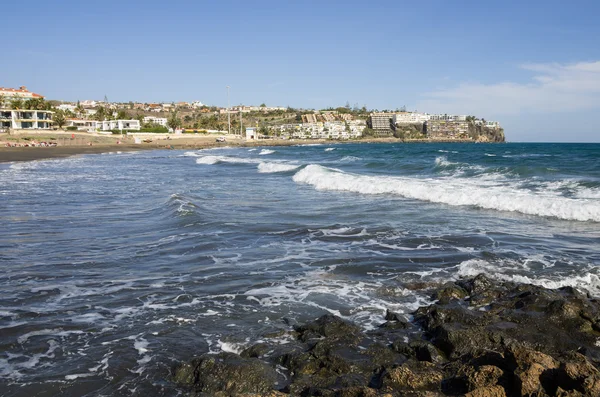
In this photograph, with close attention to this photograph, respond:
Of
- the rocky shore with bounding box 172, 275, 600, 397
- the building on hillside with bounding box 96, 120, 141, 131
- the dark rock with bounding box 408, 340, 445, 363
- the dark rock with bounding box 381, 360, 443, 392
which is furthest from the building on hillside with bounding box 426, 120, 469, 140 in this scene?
the dark rock with bounding box 381, 360, 443, 392

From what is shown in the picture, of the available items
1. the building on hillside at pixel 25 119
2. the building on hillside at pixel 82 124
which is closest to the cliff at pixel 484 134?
the building on hillside at pixel 82 124

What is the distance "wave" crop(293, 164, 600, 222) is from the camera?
45.7 ft

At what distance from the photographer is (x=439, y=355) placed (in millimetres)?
5059

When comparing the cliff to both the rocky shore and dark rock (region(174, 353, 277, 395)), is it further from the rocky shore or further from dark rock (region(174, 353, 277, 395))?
dark rock (region(174, 353, 277, 395))

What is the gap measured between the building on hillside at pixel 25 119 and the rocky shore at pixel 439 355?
89346 mm

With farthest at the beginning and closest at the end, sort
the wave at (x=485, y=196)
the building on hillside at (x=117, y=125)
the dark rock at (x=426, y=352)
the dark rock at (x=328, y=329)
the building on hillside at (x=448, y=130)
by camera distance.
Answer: the building on hillside at (x=448, y=130), the building on hillside at (x=117, y=125), the wave at (x=485, y=196), the dark rock at (x=328, y=329), the dark rock at (x=426, y=352)

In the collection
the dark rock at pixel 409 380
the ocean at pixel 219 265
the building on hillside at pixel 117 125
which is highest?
the building on hillside at pixel 117 125

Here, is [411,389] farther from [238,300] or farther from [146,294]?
[146,294]

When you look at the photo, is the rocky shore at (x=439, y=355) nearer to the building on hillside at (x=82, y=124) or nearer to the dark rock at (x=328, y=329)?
the dark rock at (x=328, y=329)

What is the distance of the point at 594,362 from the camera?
474cm

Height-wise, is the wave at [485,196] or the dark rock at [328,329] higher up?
the wave at [485,196]

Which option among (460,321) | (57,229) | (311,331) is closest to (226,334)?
(311,331)

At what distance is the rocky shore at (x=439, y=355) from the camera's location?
4090 millimetres

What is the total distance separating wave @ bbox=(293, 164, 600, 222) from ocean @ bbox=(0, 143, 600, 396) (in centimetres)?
8
